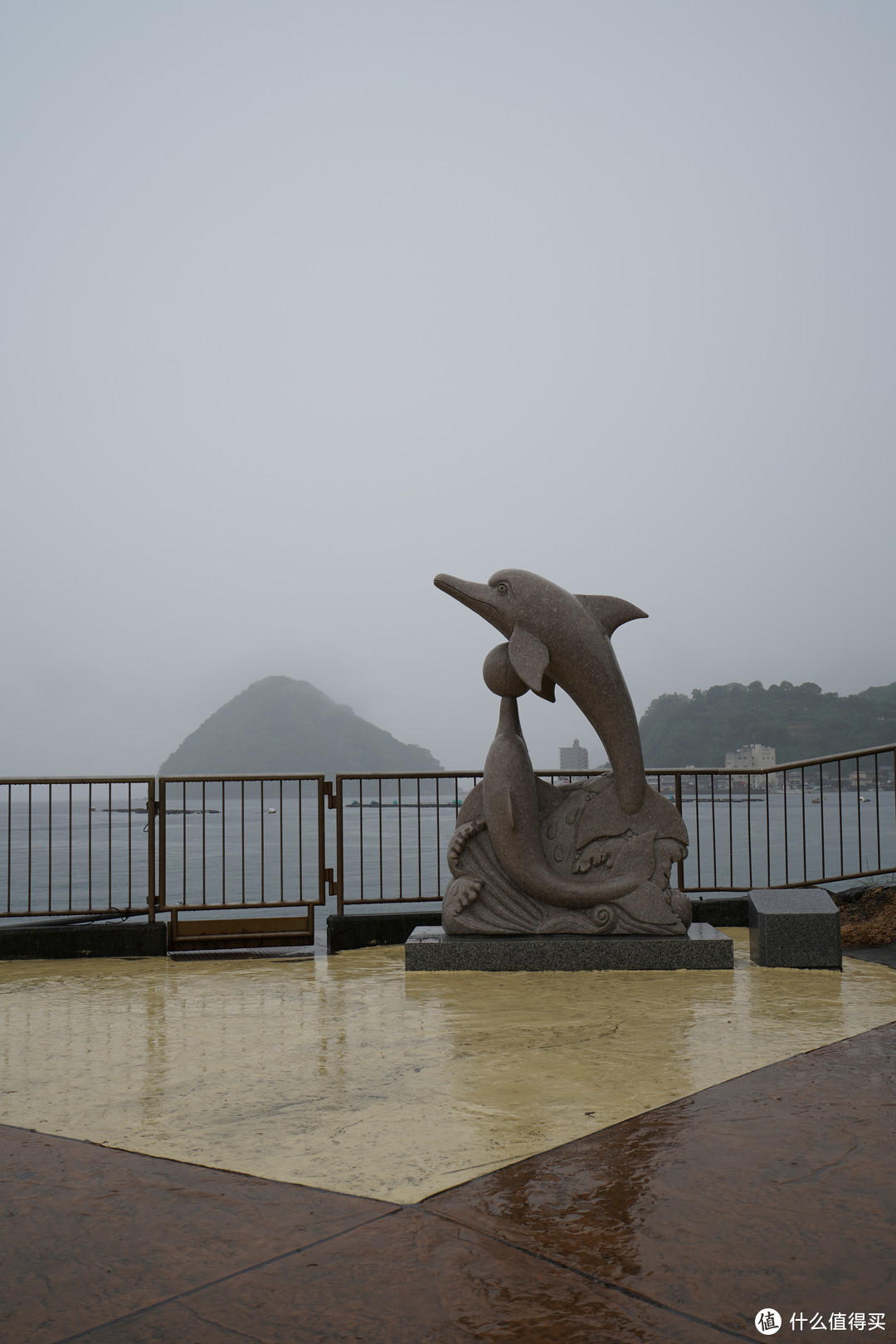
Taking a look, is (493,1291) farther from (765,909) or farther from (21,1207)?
(765,909)

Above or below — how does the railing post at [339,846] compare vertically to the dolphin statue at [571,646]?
below

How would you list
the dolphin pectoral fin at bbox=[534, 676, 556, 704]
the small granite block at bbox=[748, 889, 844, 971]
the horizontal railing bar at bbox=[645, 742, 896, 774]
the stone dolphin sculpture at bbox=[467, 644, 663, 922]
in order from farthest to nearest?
the horizontal railing bar at bbox=[645, 742, 896, 774]
the dolphin pectoral fin at bbox=[534, 676, 556, 704]
the stone dolphin sculpture at bbox=[467, 644, 663, 922]
the small granite block at bbox=[748, 889, 844, 971]

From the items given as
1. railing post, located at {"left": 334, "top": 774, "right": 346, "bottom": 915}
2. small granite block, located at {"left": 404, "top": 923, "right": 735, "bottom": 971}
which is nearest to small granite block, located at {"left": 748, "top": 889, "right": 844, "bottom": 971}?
small granite block, located at {"left": 404, "top": 923, "right": 735, "bottom": 971}

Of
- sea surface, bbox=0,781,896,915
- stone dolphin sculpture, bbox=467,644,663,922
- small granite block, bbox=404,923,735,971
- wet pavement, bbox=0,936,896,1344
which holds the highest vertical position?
stone dolphin sculpture, bbox=467,644,663,922

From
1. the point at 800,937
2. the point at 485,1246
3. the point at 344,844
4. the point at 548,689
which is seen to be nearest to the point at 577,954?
the point at 800,937

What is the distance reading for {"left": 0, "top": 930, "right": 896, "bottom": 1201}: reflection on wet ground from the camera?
9.75 feet

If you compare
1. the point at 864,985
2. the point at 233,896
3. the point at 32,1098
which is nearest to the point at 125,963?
the point at 32,1098

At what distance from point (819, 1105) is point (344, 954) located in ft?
14.9

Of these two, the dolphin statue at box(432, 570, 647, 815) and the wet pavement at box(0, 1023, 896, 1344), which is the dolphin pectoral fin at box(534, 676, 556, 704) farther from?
the wet pavement at box(0, 1023, 896, 1344)

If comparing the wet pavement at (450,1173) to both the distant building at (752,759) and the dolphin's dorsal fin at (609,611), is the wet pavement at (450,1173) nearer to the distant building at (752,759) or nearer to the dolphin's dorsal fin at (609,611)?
the dolphin's dorsal fin at (609,611)

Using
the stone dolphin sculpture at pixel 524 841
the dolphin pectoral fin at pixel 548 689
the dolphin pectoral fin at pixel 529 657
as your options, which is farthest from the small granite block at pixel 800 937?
the dolphin pectoral fin at pixel 529 657

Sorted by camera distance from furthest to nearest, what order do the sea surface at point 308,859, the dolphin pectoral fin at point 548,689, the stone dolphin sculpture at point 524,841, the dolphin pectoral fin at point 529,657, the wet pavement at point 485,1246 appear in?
1. the sea surface at point 308,859
2. the dolphin pectoral fin at point 548,689
3. the stone dolphin sculpture at point 524,841
4. the dolphin pectoral fin at point 529,657
5. the wet pavement at point 485,1246

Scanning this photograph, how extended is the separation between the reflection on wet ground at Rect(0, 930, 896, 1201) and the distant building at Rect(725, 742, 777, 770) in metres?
2.14

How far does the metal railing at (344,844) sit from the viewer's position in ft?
25.2
